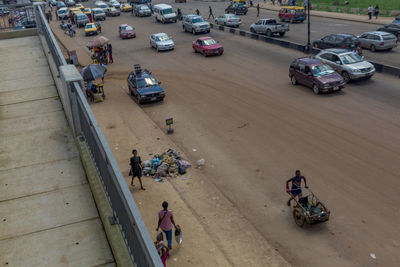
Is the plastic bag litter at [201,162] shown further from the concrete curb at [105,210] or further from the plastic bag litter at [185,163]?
the concrete curb at [105,210]

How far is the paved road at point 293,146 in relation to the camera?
11594 millimetres

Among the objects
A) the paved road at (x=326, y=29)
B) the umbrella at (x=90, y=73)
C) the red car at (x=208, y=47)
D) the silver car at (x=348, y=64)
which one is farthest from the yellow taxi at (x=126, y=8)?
the silver car at (x=348, y=64)

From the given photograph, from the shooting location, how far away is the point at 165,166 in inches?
616

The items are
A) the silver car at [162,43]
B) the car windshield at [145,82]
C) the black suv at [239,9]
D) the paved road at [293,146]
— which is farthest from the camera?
the black suv at [239,9]

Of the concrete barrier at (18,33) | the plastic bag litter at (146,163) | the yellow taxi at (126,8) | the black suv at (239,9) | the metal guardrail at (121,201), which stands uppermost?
the concrete barrier at (18,33)

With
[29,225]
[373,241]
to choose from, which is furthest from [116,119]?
[29,225]

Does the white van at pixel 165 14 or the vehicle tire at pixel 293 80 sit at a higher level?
the white van at pixel 165 14

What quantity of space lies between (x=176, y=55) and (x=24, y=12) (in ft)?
63.2

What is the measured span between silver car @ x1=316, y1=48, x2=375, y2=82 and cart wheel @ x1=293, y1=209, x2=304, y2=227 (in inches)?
590

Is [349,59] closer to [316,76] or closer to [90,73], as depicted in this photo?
[316,76]

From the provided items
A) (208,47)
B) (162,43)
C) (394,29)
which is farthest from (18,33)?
(394,29)

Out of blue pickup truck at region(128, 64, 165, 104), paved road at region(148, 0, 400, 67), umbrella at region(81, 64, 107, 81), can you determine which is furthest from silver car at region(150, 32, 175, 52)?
umbrella at region(81, 64, 107, 81)

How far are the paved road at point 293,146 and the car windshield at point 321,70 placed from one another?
1.18 m

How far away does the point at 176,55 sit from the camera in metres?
35.7
